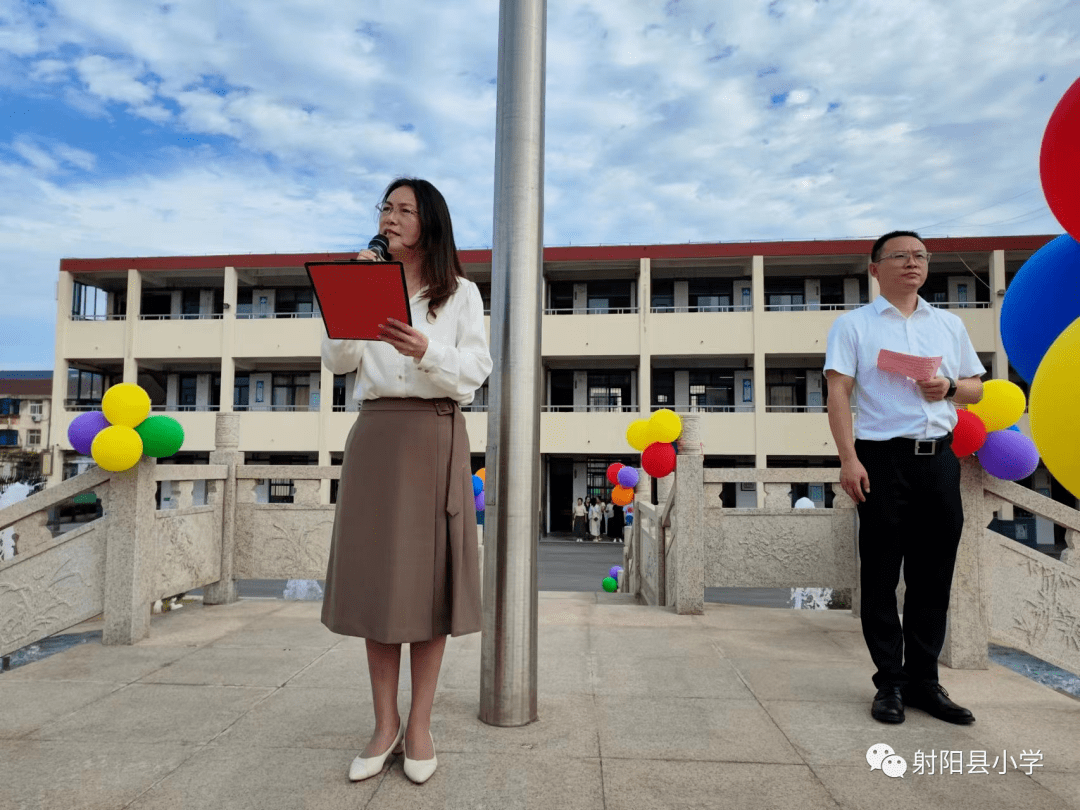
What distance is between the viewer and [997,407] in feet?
11.1

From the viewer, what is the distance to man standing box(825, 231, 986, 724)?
2754mm

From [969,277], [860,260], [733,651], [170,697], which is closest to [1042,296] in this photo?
[733,651]

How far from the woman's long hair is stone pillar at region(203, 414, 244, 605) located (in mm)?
3820

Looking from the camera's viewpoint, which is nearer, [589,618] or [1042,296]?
[1042,296]

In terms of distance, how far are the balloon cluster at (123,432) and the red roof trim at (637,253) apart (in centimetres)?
1473

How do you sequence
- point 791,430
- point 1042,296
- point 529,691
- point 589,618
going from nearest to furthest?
point 1042,296
point 529,691
point 589,618
point 791,430

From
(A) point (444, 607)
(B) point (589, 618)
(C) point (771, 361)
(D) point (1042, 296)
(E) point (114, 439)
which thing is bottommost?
(B) point (589, 618)

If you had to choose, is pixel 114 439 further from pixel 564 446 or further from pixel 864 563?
pixel 564 446

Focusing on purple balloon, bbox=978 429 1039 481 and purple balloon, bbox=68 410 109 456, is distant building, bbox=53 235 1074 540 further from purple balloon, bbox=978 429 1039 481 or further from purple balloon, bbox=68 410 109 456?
purple balloon, bbox=978 429 1039 481

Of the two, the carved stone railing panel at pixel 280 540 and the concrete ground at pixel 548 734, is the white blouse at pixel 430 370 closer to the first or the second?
the concrete ground at pixel 548 734

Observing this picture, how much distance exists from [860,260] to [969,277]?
387cm

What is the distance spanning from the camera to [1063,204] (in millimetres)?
1537

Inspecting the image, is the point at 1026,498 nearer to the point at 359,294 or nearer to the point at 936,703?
the point at 936,703

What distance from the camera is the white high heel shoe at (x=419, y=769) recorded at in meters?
2.03
